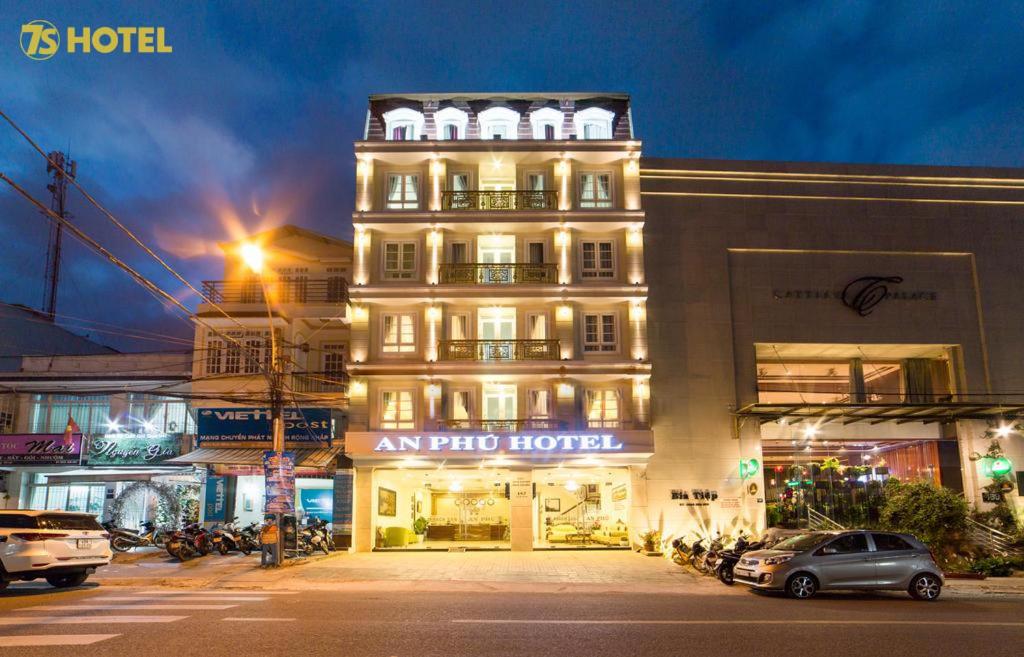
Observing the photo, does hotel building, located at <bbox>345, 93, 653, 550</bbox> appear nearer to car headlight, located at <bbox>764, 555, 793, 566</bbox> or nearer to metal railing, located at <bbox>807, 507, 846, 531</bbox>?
metal railing, located at <bbox>807, 507, 846, 531</bbox>

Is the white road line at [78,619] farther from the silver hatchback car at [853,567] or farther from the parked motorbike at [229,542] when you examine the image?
the parked motorbike at [229,542]

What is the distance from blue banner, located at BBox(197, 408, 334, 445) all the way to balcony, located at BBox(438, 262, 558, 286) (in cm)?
736

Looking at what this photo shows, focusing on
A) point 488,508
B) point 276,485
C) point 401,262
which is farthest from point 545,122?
point 276,485

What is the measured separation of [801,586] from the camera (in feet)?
54.9

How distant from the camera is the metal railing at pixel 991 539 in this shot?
26.9 m

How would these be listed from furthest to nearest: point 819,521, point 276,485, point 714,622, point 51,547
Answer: point 819,521 → point 276,485 → point 51,547 → point 714,622

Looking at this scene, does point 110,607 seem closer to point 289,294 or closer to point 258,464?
point 258,464

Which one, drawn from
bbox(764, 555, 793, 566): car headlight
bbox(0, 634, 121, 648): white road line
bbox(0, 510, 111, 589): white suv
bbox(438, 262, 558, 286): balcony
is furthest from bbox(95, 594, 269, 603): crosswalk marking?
bbox(438, 262, 558, 286): balcony

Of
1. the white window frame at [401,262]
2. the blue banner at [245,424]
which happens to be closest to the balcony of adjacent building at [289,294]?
the white window frame at [401,262]

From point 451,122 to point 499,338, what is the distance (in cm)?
925

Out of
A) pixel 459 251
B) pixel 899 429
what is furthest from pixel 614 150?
pixel 899 429

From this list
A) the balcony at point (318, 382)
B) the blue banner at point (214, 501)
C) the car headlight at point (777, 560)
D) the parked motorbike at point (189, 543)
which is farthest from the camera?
the balcony at point (318, 382)

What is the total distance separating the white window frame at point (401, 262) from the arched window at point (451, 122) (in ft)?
15.7

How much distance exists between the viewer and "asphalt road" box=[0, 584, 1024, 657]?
33.2 ft
